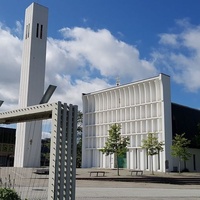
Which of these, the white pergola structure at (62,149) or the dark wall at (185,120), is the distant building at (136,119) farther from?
the white pergola structure at (62,149)

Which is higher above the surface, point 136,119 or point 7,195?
point 136,119

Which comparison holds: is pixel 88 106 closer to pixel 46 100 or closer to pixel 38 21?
pixel 38 21

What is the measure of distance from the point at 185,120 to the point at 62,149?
1564 inches

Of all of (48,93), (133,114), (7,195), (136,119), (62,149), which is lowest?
(7,195)

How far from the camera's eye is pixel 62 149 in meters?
7.40

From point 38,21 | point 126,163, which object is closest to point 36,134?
point 126,163

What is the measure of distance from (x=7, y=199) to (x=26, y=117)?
2.32 metres

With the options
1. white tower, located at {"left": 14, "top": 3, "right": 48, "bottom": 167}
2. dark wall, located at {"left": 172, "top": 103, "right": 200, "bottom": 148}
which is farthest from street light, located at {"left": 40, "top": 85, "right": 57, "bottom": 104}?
dark wall, located at {"left": 172, "top": 103, "right": 200, "bottom": 148}

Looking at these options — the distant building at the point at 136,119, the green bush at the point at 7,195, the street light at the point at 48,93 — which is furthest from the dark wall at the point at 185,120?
the green bush at the point at 7,195

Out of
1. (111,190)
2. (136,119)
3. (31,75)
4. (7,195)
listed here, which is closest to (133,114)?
(136,119)

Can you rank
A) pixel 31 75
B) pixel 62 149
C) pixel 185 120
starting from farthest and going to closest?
pixel 185 120 → pixel 31 75 → pixel 62 149

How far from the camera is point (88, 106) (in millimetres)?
51062

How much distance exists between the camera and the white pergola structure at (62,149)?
7.21 metres

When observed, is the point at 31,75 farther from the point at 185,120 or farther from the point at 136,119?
the point at 185,120
